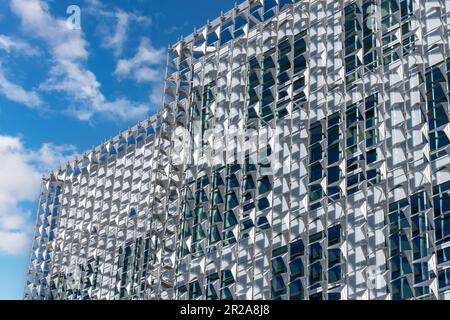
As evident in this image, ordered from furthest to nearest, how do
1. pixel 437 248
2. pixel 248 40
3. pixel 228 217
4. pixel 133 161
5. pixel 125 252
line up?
pixel 133 161
pixel 125 252
pixel 248 40
pixel 228 217
pixel 437 248

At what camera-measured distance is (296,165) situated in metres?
42.9

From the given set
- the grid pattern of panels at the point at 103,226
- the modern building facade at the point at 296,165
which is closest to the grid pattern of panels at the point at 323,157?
the modern building facade at the point at 296,165

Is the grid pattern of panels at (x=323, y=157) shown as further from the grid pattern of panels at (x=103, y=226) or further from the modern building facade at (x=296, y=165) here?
the grid pattern of panels at (x=103, y=226)

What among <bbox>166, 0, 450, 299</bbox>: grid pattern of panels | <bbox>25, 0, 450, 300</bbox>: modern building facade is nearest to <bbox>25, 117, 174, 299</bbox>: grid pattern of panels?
<bbox>25, 0, 450, 300</bbox>: modern building facade

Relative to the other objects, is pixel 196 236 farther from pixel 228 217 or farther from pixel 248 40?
pixel 248 40

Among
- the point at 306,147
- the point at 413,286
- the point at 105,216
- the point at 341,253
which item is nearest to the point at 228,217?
the point at 306,147

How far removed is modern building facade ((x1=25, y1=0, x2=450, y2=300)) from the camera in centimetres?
3662

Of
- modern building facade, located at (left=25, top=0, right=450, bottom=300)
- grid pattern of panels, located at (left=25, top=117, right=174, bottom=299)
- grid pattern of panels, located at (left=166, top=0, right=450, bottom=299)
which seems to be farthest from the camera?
grid pattern of panels, located at (left=25, top=117, right=174, bottom=299)

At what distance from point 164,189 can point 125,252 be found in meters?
7.21

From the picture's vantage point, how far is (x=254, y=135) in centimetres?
4638

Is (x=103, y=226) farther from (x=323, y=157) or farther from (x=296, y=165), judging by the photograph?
(x=323, y=157)

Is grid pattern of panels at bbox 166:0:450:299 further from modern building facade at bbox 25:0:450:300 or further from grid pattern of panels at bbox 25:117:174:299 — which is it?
grid pattern of panels at bbox 25:117:174:299

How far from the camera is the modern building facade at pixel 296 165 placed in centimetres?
3662

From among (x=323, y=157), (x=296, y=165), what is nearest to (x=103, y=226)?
(x=296, y=165)
